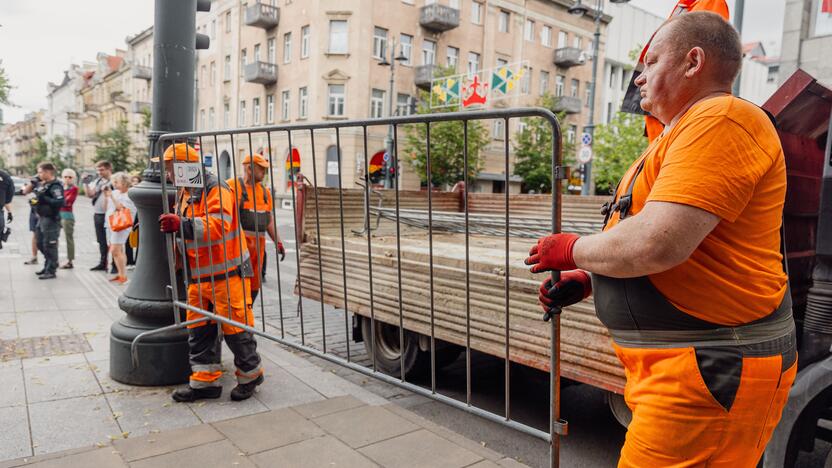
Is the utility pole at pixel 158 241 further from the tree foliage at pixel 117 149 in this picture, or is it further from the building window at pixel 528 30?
the tree foliage at pixel 117 149

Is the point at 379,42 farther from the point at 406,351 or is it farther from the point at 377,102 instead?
the point at 406,351

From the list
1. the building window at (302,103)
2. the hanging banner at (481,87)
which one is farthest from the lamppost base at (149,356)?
the building window at (302,103)

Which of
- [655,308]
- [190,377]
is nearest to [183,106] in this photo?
[190,377]

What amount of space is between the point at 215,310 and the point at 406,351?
61.4 inches

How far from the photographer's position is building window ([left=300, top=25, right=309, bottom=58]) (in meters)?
34.3

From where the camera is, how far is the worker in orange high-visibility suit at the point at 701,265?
58.7 inches

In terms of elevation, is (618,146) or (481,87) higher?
(481,87)

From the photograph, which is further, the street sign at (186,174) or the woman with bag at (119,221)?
the woman with bag at (119,221)

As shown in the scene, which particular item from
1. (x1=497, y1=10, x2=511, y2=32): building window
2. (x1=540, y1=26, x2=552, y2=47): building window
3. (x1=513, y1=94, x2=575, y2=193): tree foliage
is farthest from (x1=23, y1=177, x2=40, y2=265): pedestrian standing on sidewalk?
(x1=540, y1=26, x2=552, y2=47): building window

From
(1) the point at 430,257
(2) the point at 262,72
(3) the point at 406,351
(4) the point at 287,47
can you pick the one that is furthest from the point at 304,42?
(1) the point at 430,257

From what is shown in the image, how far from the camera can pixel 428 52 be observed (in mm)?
35688

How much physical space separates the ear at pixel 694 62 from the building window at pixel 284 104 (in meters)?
35.9

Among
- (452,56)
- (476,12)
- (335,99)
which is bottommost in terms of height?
(335,99)

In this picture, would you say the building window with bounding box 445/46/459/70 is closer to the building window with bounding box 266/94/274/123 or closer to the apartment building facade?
the apartment building facade
